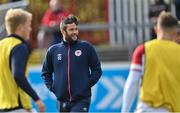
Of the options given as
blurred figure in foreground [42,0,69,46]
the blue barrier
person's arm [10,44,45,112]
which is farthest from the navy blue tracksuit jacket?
blurred figure in foreground [42,0,69,46]

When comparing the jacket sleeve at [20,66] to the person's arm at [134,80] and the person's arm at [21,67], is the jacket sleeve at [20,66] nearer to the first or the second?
the person's arm at [21,67]

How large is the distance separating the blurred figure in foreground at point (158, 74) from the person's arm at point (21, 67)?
1171 millimetres

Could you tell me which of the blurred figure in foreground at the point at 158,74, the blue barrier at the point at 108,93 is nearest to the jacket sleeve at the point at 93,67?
the blurred figure in foreground at the point at 158,74

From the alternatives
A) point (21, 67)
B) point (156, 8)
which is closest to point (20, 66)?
point (21, 67)

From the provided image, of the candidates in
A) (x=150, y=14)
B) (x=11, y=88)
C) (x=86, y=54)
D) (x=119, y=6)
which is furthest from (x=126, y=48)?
(x=11, y=88)

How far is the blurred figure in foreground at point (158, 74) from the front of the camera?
10000mm

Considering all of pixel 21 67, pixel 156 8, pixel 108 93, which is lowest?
pixel 108 93

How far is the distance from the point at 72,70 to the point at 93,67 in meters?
0.32

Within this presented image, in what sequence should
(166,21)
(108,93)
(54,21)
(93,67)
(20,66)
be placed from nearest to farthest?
(166,21)
(20,66)
(93,67)
(108,93)
(54,21)

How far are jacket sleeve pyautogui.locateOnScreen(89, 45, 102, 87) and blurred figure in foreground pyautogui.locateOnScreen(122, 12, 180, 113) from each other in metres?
1.92

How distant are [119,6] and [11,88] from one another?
11435mm

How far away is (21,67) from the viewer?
34.7 feet

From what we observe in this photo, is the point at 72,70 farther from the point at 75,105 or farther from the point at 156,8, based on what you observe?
the point at 156,8

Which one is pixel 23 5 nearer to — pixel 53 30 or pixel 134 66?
pixel 53 30
